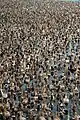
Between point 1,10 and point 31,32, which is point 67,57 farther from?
point 1,10

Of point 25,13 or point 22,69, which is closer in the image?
point 22,69

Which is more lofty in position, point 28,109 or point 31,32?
point 31,32

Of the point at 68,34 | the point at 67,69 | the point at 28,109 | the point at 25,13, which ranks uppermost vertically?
the point at 25,13

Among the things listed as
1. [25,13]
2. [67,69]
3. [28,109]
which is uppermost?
[25,13]

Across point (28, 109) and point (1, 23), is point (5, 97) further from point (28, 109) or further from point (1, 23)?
point (1, 23)

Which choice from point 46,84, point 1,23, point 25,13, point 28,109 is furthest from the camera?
point 25,13

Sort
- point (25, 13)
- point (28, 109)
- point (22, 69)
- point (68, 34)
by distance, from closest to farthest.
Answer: point (28, 109), point (22, 69), point (68, 34), point (25, 13)

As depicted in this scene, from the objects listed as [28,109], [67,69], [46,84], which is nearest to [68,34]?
[67,69]

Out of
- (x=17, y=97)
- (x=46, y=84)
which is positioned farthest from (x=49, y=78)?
(x=17, y=97)

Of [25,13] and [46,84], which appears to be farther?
[25,13]
